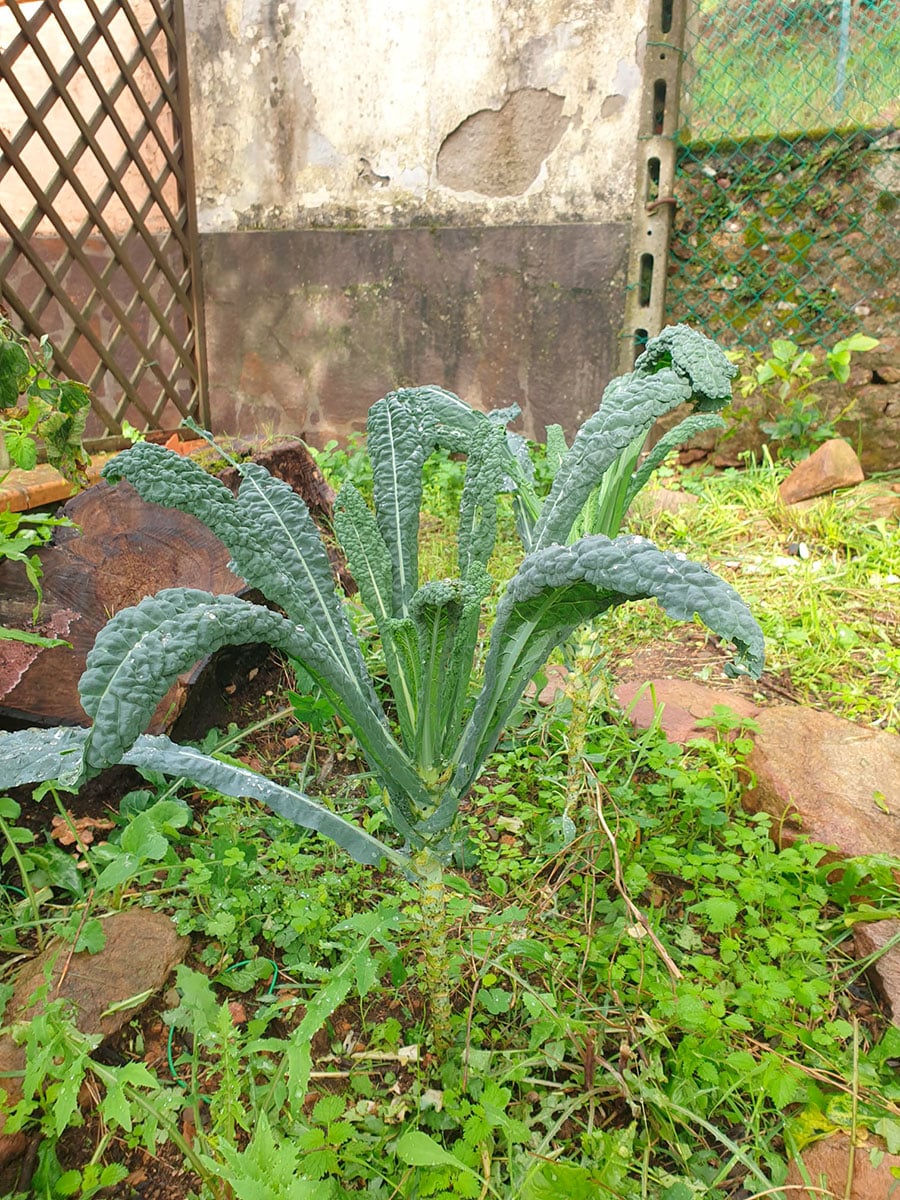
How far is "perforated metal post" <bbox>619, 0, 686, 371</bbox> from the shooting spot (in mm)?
3205

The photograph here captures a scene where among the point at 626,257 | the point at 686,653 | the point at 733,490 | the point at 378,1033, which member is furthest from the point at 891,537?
the point at 378,1033

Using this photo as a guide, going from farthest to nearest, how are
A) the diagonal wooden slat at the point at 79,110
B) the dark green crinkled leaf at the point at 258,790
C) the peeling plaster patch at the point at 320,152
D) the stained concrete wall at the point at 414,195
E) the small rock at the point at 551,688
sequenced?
the peeling plaster patch at the point at 320,152 → the stained concrete wall at the point at 414,195 → the diagonal wooden slat at the point at 79,110 → the small rock at the point at 551,688 → the dark green crinkled leaf at the point at 258,790

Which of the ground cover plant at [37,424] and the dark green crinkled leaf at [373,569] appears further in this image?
the ground cover plant at [37,424]

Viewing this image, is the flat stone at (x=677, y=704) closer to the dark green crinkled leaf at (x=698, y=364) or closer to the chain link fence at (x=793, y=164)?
the dark green crinkled leaf at (x=698, y=364)

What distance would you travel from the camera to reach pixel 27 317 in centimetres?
294

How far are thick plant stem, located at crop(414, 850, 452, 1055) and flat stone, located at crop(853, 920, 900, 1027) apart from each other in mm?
655

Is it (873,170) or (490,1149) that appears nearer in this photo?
(490,1149)

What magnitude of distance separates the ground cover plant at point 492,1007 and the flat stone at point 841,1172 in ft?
0.07

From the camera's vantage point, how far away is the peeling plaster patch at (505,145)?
135 inches

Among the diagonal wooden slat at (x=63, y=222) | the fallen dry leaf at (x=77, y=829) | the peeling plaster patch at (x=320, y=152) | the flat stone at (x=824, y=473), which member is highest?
the peeling plaster patch at (x=320, y=152)

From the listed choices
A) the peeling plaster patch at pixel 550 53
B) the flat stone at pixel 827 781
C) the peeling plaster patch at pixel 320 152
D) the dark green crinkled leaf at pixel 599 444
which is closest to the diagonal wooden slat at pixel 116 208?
the peeling plaster patch at pixel 320 152

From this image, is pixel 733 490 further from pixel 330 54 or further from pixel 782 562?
pixel 330 54

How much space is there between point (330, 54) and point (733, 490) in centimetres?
276

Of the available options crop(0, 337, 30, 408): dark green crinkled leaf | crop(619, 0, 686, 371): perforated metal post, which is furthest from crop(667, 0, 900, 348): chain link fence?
crop(0, 337, 30, 408): dark green crinkled leaf
